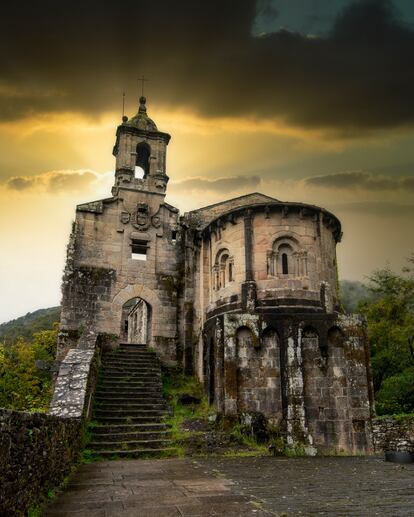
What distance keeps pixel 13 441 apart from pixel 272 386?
11.8 meters

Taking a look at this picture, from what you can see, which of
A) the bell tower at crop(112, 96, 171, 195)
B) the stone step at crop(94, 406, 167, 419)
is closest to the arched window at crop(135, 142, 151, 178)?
the bell tower at crop(112, 96, 171, 195)

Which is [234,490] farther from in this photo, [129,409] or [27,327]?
[27,327]

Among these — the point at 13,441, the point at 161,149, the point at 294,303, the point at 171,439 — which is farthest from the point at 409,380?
the point at 13,441

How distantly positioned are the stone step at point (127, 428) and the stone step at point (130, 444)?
0.61 metres

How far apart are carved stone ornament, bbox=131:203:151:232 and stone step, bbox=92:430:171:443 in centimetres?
1099

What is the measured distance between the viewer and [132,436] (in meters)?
13.1

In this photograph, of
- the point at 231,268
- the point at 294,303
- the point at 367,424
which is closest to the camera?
the point at 367,424

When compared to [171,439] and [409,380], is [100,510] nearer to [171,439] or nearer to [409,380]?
[171,439]

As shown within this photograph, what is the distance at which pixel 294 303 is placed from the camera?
17.2 m

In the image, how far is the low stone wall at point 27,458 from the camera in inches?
179

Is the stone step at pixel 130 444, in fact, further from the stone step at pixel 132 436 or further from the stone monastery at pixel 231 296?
the stone monastery at pixel 231 296

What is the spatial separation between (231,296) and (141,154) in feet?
35.2

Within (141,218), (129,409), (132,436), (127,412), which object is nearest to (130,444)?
(132,436)

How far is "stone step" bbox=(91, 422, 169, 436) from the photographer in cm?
1316
